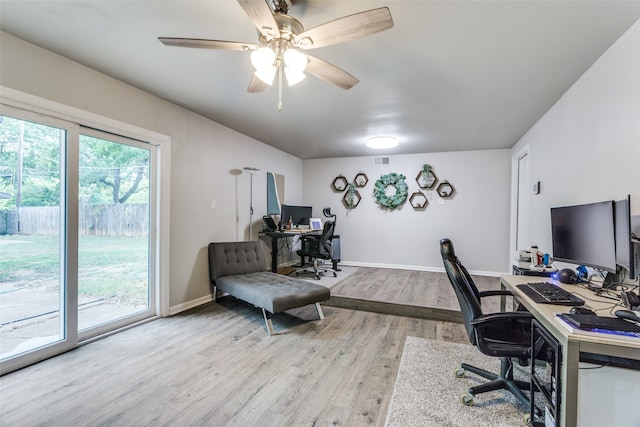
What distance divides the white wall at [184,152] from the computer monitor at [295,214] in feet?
1.49

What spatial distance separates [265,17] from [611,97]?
239cm

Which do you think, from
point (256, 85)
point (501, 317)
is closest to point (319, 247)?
point (256, 85)

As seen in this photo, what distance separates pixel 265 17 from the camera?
58.3 inches

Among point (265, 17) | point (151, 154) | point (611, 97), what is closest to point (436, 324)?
point (611, 97)

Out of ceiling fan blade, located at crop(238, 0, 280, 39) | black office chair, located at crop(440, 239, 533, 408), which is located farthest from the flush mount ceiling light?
ceiling fan blade, located at crop(238, 0, 280, 39)

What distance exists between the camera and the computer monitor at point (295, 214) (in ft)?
18.0

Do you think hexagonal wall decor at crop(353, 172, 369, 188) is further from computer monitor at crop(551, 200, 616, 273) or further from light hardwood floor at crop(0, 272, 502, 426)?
computer monitor at crop(551, 200, 616, 273)

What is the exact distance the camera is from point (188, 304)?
11.8ft

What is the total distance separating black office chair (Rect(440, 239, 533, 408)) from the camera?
67.8 inches

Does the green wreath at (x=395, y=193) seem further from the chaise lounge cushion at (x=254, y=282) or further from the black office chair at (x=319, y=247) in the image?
the chaise lounge cushion at (x=254, y=282)

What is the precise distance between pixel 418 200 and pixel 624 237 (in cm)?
421

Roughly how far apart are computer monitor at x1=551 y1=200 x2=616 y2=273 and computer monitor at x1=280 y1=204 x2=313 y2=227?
4.03 m

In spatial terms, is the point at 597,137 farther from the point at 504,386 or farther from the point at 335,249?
the point at 335,249

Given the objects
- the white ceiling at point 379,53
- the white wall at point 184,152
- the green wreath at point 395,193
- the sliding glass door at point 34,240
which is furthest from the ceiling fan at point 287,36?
the green wreath at point 395,193
